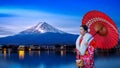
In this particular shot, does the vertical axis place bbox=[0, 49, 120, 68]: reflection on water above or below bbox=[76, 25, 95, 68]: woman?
below

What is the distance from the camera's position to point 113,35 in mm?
4934

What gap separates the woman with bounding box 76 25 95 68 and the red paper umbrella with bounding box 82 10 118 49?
0.78 ft

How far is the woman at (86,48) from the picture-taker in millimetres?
4570

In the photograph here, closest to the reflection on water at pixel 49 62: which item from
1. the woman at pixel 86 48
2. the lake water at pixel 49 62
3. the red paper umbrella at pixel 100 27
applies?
the lake water at pixel 49 62

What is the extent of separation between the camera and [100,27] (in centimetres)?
488

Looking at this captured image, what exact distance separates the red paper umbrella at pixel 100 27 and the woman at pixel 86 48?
0.24 meters

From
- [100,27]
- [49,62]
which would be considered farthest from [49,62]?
[100,27]

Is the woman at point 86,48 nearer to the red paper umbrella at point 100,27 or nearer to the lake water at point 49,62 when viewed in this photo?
the red paper umbrella at point 100,27

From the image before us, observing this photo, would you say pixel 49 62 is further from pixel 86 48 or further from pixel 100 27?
pixel 86 48

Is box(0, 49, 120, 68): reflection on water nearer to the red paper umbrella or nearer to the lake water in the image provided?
the lake water

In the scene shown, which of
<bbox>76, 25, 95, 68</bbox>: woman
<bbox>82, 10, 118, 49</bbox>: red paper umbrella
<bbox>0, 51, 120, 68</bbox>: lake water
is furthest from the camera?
<bbox>0, 51, 120, 68</bbox>: lake water

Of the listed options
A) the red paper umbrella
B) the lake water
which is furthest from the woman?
the lake water

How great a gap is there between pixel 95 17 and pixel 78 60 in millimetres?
630

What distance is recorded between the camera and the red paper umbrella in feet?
15.8
